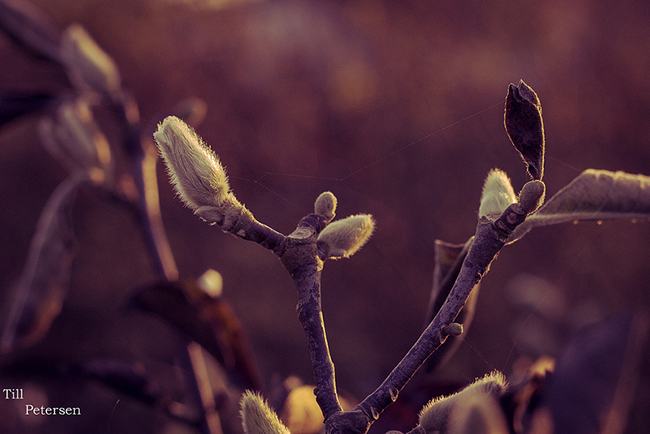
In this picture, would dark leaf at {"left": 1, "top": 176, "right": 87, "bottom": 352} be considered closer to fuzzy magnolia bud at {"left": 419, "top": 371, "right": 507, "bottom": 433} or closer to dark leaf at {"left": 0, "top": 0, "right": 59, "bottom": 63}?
dark leaf at {"left": 0, "top": 0, "right": 59, "bottom": 63}

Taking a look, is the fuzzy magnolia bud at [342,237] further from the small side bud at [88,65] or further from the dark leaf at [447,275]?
the small side bud at [88,65]

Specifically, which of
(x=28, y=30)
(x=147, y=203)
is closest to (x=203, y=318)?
(x=147, y=203)

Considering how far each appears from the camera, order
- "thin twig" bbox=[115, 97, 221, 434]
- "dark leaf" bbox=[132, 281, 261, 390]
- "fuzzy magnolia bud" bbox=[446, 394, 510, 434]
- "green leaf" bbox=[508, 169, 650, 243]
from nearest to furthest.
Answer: "fuzzy magnolia bud" bbox=[446, 394, 510, 434] → "green leaf" bbox=[508, 169, 650, 243] → "dark leaf" bbox=[132, 281, 261, 390] → "thin twig" bbox=[115, 97, 221, 434]

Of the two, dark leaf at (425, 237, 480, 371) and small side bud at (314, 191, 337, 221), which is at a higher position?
small side bud at (314, 191, 337, 221)

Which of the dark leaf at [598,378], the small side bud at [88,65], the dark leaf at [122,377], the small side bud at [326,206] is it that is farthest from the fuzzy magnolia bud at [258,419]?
the small side bud at [88,65]

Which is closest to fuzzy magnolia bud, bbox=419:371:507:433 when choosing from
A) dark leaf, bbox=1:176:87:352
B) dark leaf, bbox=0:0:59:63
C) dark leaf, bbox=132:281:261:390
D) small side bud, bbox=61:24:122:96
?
dark leaf, bbox=132:281:261:390

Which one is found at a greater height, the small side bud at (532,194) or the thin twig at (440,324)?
the small side bud at (532,194)

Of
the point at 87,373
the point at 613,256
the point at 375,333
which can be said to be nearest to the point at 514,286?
the point at 375,333
